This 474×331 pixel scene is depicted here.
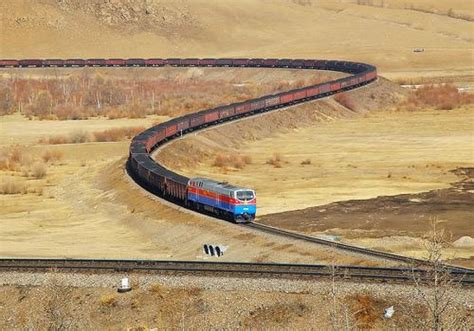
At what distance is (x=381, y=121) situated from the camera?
113m

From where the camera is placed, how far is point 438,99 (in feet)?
414

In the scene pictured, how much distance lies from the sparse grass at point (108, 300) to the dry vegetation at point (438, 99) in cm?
8744

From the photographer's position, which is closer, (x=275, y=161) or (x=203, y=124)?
(x=275, y=161)

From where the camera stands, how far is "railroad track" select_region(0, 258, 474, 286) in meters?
38.8

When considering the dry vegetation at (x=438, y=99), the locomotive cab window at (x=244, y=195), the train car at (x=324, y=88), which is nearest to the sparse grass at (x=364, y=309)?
the locomotive cab window at (x=244, y=195)

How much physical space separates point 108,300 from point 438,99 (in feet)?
305

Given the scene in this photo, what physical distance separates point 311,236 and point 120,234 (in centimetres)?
1178

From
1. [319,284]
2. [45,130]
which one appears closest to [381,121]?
[45,130]

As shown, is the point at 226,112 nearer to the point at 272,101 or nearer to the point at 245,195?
the point at 272,101

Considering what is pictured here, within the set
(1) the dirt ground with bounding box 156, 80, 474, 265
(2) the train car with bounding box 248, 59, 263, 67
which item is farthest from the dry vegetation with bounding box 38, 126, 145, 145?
A: (2) the train car with bounding box 248, 59, 263, 67

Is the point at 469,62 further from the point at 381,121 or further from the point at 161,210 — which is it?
the point at 161,210

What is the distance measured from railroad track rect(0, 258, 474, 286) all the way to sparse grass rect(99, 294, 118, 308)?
3117mm

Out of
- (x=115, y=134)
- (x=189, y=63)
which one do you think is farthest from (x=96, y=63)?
(x=115, y=134)

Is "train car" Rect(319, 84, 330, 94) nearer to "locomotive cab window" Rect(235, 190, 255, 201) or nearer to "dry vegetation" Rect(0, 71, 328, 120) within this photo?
"dry vegetation" Rect(0, 71, 328, 120)
